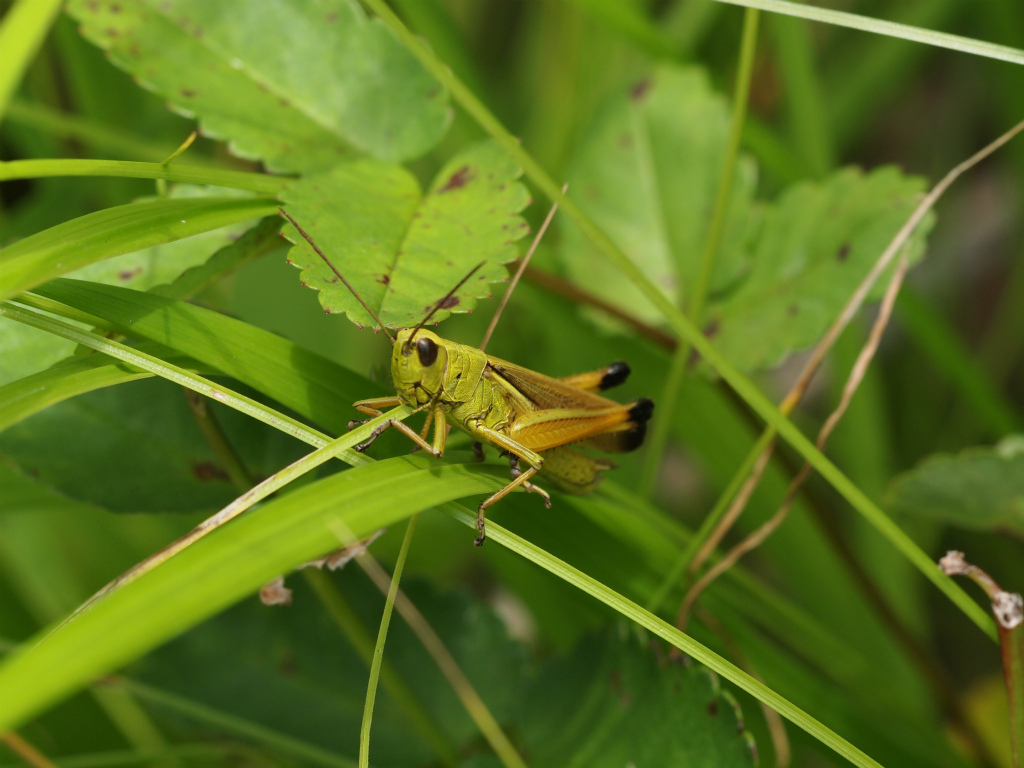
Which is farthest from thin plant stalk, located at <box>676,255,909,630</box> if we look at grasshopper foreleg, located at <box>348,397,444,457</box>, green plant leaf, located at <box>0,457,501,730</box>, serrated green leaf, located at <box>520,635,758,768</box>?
green plant leaf, located at <box>0,457,501,730</box>

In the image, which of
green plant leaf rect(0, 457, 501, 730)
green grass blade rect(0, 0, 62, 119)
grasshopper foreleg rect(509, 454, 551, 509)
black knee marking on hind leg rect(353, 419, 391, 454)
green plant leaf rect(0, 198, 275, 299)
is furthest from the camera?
grasshopper foreleg rect(509, 454, 551, 509)

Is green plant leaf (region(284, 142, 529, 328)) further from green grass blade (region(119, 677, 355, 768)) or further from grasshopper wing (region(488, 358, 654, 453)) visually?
green grass blade (region(119, 677, 355, 768))

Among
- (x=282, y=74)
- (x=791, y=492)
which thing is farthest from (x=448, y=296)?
(x=791, y=492)

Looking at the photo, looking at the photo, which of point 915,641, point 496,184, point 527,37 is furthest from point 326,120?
point 527,37

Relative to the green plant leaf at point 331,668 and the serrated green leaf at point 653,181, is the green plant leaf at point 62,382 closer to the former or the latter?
the green plant leaf at point 331,668

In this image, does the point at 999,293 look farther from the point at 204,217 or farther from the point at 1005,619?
the point at 204,217

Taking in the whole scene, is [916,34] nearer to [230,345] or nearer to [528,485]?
[528,485]
